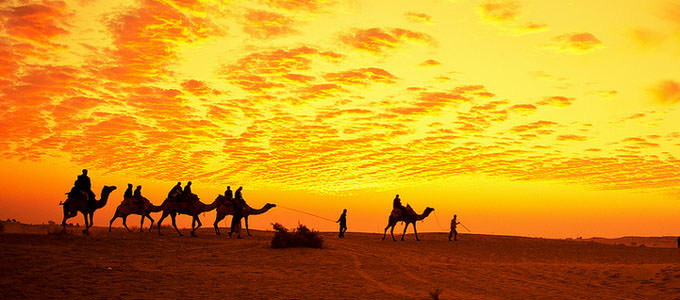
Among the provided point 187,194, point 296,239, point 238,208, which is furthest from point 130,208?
point 296,239

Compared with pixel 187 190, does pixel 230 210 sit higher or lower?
lower

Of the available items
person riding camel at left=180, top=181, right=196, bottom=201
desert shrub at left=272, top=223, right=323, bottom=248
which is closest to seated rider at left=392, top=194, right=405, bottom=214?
desert shrub at left=272, top=223, right=323, bottom=248

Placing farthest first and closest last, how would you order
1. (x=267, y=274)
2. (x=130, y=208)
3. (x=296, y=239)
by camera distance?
(x=130, y=208), (x=296, y=239), (x=267, y=274)

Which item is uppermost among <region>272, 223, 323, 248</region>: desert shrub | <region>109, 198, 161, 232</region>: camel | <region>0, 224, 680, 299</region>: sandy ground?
<region>109, 198, 161, 232</region>: camel

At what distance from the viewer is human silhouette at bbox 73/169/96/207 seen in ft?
88.2

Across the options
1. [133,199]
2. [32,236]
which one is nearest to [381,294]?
[32,236]

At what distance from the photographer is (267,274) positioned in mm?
17375

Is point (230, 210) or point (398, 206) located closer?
point (230, 210)

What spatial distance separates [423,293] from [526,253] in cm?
2156

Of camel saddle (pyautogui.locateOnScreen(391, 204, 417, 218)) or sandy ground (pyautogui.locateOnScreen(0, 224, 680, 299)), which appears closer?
sandy ground (pyautogui.locateOnScreen(0, 224, 680, 299))

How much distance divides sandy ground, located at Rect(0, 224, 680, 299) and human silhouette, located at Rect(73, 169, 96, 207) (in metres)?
2.83

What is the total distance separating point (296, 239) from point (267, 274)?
8335mm

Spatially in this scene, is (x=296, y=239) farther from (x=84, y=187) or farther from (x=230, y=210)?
(x=84, y=187)

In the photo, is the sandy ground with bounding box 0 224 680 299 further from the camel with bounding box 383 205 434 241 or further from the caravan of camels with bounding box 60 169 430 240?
the camel with bounding box 383 205 434 241
